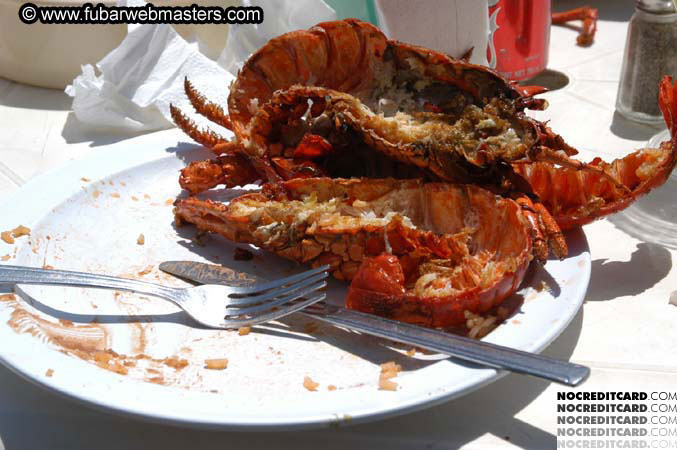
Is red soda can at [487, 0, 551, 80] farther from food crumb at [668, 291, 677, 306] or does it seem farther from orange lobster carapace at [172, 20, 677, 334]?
food crumb at [668, 291, 677, 306]

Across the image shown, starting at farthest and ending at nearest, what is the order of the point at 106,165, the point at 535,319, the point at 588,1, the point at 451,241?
the point at 588,1, the point at 106,165, the point at 451,241, the point at 535,319

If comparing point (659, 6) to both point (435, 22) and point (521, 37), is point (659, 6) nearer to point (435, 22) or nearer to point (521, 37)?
point (521, 37)

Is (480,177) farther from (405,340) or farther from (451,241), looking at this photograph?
(405,340)

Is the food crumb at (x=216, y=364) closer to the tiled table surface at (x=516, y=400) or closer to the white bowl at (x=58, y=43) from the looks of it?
the tiled table surface at (x=516, y=400)

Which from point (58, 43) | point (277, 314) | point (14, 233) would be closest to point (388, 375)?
point (277, 314)

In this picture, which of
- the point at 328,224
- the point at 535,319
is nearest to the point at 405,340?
the point at 535,319

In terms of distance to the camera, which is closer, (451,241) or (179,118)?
(451,241)

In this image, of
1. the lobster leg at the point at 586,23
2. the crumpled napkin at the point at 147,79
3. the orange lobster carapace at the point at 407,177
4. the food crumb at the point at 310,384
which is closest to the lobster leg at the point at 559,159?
the orange lobster carapace at the point at 407,177
